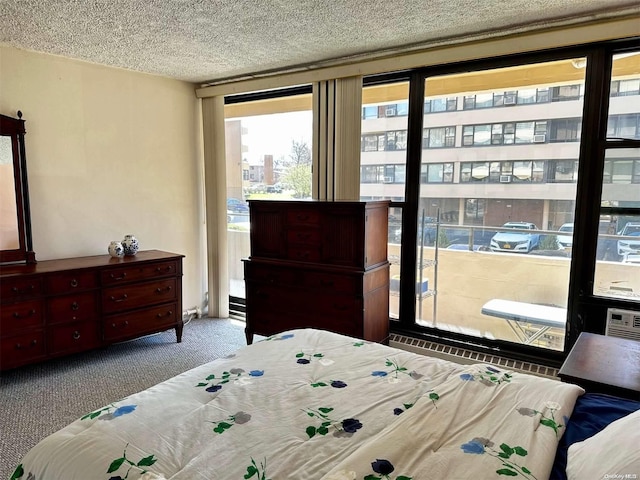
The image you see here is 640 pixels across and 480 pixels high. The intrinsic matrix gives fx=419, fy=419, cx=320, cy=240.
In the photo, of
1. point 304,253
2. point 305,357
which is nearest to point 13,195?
point 304,253

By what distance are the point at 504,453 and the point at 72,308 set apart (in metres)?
3.19

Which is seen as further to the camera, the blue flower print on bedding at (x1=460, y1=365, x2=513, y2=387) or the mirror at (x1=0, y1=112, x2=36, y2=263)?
the mirror at (x1=0, y1=112, x2=36, y2=263)

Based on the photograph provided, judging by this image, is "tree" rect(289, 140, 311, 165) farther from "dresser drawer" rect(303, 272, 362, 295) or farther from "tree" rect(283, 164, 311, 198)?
"dresser drawer" rect(303, 272, 362, 295)

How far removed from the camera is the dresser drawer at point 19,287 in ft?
9.62

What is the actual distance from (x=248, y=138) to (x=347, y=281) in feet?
7.41

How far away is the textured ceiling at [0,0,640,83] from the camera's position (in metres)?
2.49

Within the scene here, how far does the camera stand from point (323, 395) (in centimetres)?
157

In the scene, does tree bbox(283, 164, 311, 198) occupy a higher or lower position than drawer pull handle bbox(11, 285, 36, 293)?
higher

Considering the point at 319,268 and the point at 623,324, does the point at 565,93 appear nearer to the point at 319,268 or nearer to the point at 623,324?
the point at 623,324

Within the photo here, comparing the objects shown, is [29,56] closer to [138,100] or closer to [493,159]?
[138,100]

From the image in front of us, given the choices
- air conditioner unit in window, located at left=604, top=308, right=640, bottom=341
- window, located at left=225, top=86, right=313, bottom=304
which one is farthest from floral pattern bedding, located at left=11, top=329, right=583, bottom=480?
window, located at left=225, top=86, right=313, bottom=304

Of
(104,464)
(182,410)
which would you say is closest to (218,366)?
(182,410)

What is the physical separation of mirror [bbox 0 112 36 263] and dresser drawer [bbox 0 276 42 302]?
0.44m

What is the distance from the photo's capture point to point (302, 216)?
3.30 m
